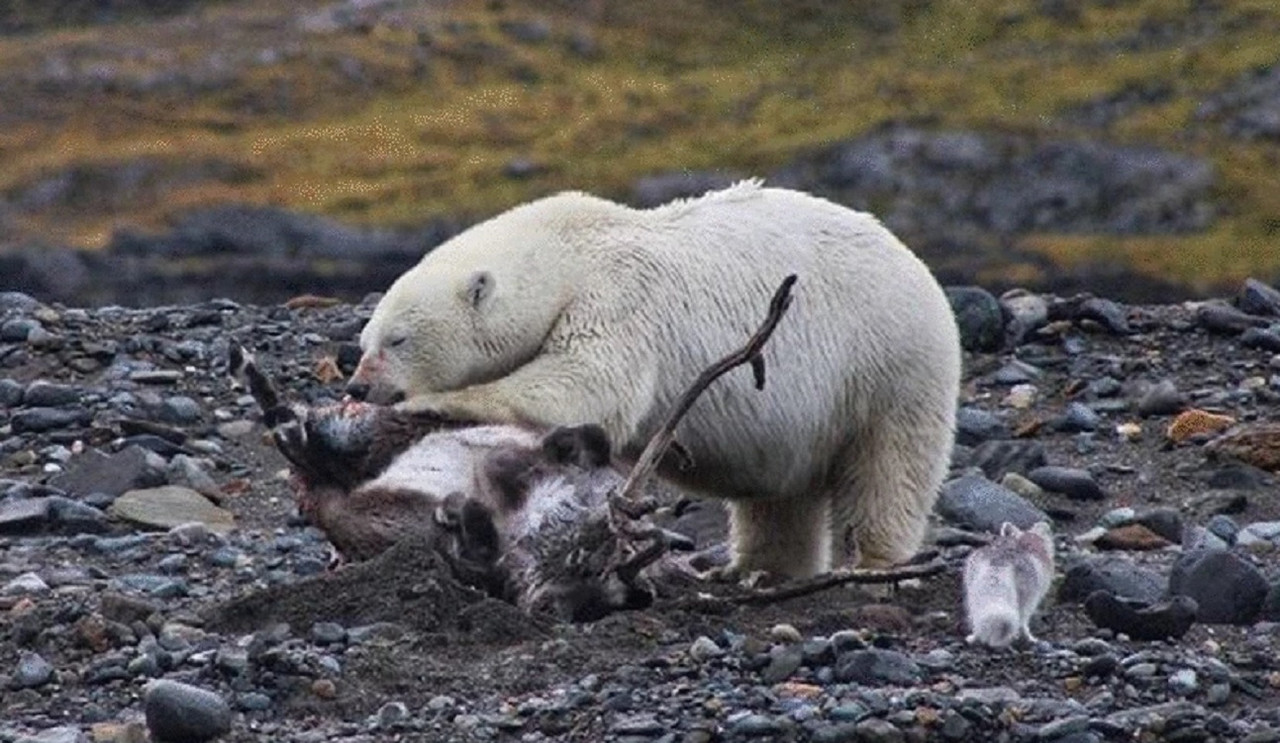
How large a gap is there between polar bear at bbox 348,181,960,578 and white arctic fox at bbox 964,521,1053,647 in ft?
5.31

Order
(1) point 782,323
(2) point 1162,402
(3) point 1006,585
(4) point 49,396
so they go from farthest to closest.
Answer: (2) point 1162,402 < (4) point 49,396 < (1) point 782,323 < (3) point 1006,585

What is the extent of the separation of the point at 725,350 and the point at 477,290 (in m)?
1.20

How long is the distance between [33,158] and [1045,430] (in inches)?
3779

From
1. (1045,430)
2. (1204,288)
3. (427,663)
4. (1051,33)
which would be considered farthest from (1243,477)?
(1051,33)

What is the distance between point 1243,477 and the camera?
13.7m

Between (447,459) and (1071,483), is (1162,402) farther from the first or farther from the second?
(447,459)

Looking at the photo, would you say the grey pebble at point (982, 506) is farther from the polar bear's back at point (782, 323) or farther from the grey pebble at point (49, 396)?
the grey pebble at point (49, 396)

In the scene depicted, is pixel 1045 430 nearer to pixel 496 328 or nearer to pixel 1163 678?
pixel 496 328

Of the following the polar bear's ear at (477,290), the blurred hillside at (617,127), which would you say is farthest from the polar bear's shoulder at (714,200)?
the blurred hillside at (617,127)

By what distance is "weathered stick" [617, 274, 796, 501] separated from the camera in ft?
31.8

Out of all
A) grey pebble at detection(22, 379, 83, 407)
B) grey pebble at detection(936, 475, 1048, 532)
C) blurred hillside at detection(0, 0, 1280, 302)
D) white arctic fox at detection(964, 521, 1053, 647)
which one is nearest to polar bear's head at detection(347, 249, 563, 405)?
white arctic fox at detection(964, 521, 1053, 647)

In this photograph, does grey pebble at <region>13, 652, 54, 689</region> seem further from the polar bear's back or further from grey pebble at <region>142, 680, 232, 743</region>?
the polar bear's back

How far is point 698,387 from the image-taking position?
9852mm

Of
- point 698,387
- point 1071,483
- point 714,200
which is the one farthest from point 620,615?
point 1071,483
